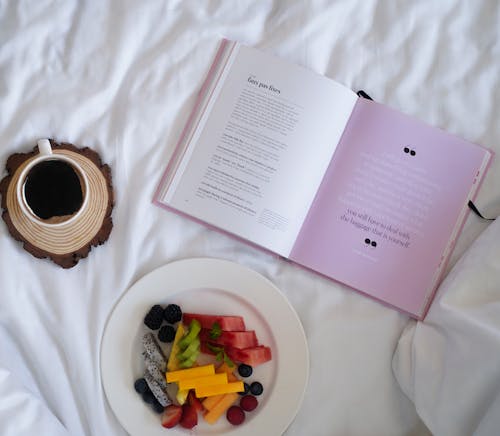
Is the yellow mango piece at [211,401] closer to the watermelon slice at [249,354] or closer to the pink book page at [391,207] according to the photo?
the watermelon slice at [249,354]

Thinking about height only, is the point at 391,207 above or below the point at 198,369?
above

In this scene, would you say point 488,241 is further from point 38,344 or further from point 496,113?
point 38,344

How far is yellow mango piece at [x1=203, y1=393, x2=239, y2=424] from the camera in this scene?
31.6 inches

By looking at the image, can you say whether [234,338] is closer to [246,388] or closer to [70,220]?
[246,388]

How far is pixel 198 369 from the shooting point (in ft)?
2.61

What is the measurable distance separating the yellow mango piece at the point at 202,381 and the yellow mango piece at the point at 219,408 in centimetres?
3

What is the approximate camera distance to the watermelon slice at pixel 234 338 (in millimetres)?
798

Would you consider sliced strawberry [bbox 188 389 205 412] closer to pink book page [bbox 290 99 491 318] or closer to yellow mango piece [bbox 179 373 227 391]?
yellow mango piece [bbox 179 373 227 391]

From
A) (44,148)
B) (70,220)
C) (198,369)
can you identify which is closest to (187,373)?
(198,369)

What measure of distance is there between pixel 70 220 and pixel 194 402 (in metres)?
0.32

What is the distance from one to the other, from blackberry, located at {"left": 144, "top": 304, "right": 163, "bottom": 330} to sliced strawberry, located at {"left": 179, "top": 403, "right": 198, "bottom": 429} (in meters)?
0.13

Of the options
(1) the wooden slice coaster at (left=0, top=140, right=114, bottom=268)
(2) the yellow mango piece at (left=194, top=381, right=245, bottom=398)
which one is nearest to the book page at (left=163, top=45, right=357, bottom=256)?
(1) the wooden slice coaster at (left=0, top=140, right=114, bottom=268)

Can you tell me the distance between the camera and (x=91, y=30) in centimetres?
88

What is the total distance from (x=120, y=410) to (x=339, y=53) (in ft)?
2.12
